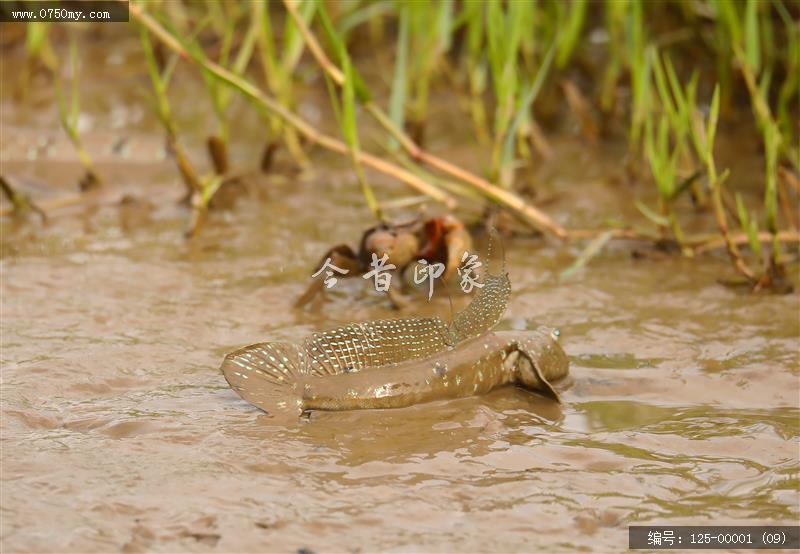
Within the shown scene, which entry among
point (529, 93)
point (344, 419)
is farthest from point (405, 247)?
point (344, 419)

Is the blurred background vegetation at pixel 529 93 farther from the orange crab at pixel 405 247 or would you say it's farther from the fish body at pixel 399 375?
the fish body at pixel 399 375

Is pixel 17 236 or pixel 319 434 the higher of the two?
pixel 17 236

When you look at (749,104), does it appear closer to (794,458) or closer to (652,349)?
(652,349)

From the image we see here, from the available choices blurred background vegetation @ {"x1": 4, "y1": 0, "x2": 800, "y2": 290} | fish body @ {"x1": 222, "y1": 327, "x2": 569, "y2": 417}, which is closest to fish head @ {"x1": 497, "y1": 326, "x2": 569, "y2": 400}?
fish body @ {"x1": 222, "y1": 327, "x2": 569, "y2": 417}

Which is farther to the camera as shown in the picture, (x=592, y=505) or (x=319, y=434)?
(x=319, y=434)

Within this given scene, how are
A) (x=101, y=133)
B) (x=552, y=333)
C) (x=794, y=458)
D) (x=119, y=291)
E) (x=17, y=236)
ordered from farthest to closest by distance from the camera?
(x=101, y=133) → (x=17, y=236) → (x=119, y=291) → (x=552, y=333) → (x=794, y=458)

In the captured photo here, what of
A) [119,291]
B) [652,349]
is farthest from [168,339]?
[652,349]
